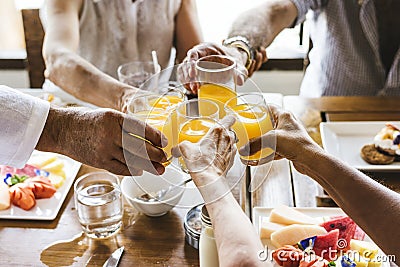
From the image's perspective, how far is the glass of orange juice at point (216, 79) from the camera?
1.18 meters

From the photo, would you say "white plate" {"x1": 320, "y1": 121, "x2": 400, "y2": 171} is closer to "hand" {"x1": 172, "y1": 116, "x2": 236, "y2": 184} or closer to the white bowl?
the white bowl

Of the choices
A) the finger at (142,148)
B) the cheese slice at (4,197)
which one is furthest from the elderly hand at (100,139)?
the cheese slice at (4,197)

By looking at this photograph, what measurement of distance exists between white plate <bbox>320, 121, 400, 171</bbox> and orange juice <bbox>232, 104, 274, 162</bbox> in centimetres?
52

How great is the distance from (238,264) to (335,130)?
938 mm

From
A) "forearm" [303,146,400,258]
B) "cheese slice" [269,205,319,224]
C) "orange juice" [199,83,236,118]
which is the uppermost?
"orange juice" [199,83,236,118]

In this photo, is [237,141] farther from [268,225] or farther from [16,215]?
[16,215]

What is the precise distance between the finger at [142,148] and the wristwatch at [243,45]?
0.80 metres

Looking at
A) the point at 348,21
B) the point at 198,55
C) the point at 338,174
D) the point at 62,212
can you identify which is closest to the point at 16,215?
the point at 62,212

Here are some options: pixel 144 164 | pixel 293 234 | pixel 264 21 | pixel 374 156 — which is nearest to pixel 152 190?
pixel 144 164

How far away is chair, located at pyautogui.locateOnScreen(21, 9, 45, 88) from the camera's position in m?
2.15

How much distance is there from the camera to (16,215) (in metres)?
1.29

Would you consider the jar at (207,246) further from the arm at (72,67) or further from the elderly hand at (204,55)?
the arm at (72,67)

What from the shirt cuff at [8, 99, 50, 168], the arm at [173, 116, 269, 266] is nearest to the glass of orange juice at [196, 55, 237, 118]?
the arm at [173, 116, 269, 266]

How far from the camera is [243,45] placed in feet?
5.82
